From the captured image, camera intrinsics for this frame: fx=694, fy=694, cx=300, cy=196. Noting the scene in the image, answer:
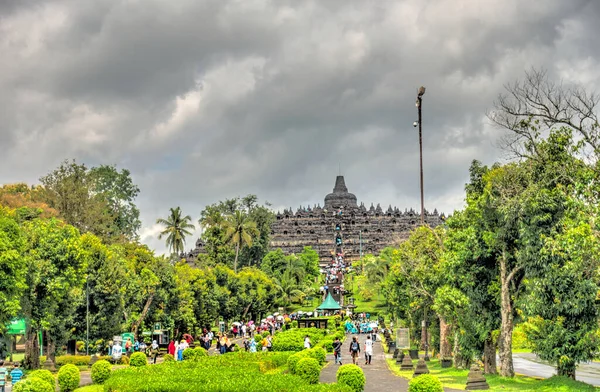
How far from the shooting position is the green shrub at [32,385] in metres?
19.6

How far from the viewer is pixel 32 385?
19672mm

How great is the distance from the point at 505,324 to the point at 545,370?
18694mm

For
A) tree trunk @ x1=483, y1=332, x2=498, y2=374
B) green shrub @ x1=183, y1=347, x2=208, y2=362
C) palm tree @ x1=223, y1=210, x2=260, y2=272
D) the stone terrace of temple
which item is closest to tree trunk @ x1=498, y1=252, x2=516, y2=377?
tree trunk @ x1=483, y1=332, x2=498, y2=374

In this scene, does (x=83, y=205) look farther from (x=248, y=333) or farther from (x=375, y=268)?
(x=375, y=268)

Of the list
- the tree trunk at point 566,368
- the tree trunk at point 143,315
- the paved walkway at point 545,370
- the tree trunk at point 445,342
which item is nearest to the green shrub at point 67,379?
the tree trunk at point 566,368

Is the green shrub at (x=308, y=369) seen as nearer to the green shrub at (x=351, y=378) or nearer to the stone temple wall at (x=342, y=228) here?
the green shrub at (x=351, y=378)

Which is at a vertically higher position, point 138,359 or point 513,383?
point 138,359

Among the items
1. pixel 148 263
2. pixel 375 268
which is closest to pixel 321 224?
pixel 375 268

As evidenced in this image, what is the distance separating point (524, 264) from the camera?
24984 mm

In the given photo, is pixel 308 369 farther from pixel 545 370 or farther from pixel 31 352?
pixel 545 370

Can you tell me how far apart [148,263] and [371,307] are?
50.5 meters

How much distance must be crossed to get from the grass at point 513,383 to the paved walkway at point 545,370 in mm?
8822

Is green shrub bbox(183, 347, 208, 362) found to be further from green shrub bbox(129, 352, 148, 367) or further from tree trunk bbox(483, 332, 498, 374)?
tree trunk bbox(483, 332, 498, 374)

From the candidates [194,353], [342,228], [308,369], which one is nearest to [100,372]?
[308,369]
